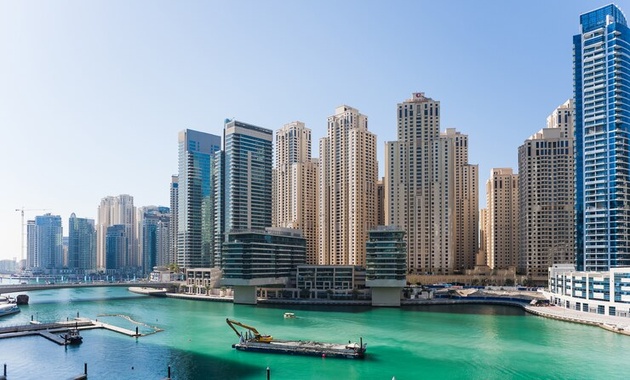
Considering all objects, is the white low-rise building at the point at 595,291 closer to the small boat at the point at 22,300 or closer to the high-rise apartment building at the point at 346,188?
the high-rise apartment building at the point at 346,188

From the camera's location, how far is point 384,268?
384 feet

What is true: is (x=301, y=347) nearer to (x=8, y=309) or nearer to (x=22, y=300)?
(x=8, y=309)

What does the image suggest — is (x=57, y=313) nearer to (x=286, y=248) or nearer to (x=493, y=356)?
(x=286, y=248)

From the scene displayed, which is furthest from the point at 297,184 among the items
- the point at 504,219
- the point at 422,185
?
the point at 504,219

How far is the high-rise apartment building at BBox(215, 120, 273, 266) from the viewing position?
157875mm

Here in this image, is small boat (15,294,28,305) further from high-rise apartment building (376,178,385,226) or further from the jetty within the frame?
high-rise apartment building (376,178,385,226)

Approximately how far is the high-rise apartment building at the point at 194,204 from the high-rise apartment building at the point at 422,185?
72747 mm

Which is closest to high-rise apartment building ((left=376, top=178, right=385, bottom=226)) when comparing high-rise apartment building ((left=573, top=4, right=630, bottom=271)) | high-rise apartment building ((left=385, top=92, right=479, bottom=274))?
high-rise apartment building ((left=385, top=92, right=479, bottom=274))

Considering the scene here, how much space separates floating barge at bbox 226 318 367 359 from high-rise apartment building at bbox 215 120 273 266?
290ft

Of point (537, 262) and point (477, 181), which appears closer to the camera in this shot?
point (537, 262)

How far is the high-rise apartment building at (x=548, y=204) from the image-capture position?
5910 inches

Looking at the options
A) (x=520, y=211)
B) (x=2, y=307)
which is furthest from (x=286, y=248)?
(x=520, y=211)

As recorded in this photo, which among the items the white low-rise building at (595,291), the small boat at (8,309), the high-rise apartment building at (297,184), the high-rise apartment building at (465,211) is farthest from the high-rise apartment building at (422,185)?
the small boat at (8,309)

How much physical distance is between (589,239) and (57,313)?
10831cm
